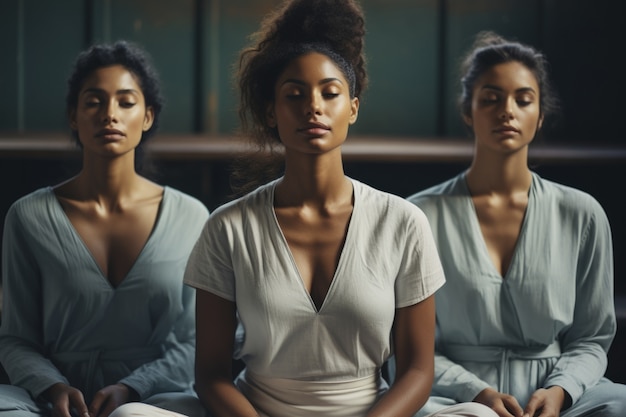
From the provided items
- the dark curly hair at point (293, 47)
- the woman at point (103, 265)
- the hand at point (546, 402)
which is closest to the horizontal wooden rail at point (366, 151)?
the woman at point (103, 265)

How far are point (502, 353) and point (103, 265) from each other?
1061 mm

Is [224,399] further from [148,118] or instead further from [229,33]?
[229,33]

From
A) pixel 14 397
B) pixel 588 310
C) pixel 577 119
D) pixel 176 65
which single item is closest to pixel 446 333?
pixel 588 310

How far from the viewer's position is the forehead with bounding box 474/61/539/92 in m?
2.53

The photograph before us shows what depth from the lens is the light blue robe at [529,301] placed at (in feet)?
8.18

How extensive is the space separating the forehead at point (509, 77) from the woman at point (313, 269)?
0.44 m

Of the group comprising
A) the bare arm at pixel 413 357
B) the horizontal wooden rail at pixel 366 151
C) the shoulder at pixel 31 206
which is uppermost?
the horizontal wooden rail at pixel 366 151

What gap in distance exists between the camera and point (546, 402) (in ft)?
7.63

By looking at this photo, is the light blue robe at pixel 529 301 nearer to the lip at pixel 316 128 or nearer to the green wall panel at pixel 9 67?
the lip at pixel 316 128

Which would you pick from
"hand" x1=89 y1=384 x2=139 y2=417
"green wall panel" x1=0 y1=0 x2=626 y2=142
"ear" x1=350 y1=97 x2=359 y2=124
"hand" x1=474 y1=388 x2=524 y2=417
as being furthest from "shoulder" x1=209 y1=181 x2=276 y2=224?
"green wall panel" x1=0 y1=0 x2=626 y2=142

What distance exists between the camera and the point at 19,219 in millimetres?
2559

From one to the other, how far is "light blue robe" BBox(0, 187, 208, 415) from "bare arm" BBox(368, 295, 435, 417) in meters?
0.63

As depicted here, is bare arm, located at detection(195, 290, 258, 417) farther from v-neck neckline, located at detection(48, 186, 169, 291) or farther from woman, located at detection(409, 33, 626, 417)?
woman, located at detection(409, 33, 626, 417)

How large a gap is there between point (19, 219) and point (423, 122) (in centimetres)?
228
